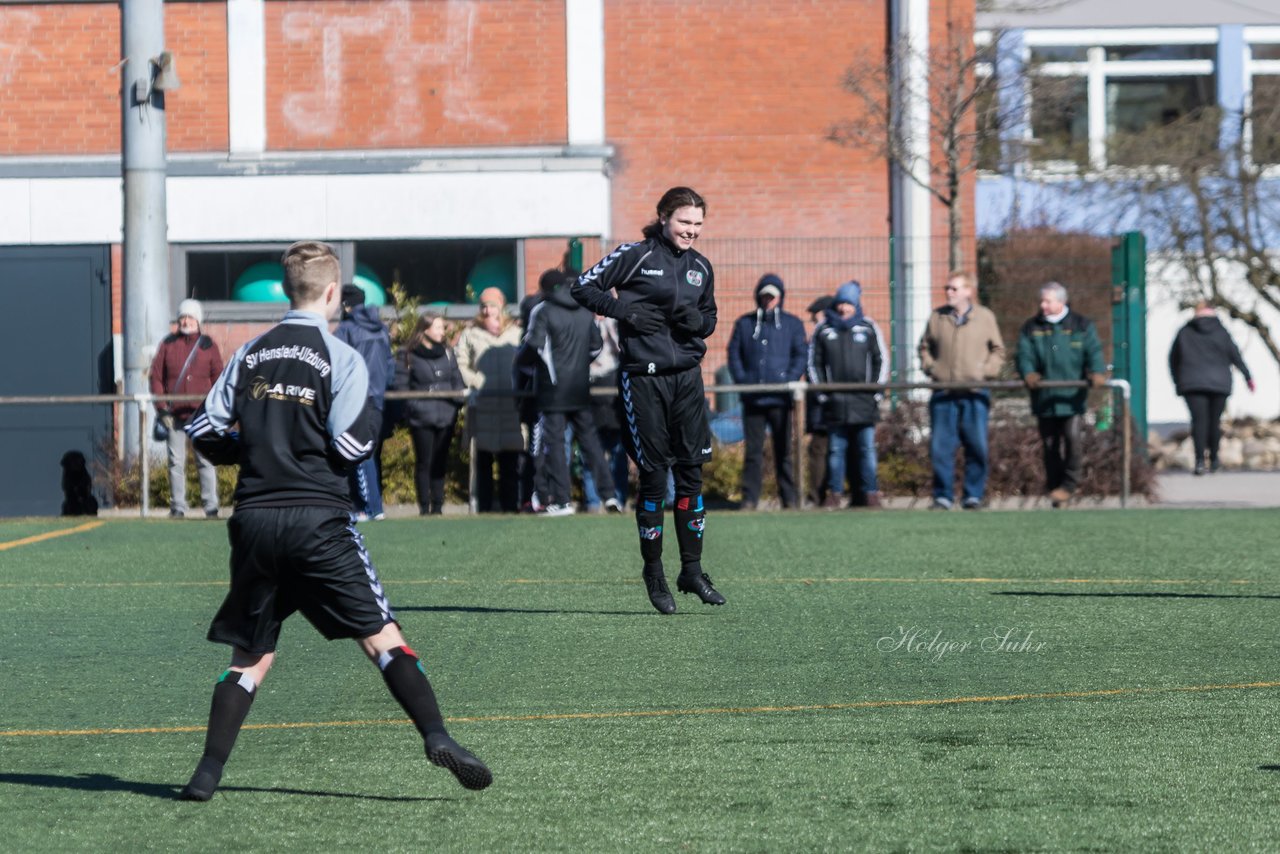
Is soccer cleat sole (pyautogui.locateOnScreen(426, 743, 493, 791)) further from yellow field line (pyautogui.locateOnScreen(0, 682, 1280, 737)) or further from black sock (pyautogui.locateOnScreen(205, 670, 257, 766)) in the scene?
yellow field line (pyautogui.locateOnScreen(0, 682, 1280, 737))

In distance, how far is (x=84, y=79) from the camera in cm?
2216

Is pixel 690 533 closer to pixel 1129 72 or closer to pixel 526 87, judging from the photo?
pixel 526 87

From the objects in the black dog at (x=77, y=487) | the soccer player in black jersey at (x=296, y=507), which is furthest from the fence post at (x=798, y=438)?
the soccer player in black jersey at (x=296, y=507)

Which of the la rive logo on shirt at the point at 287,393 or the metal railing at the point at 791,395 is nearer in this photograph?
the la rive logo on shirt at the point at 287,393

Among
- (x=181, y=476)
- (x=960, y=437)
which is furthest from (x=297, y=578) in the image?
(x=960, y=437)

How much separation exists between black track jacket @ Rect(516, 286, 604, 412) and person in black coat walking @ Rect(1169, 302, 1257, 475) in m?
8.41

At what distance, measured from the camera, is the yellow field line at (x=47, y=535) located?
13414 mm

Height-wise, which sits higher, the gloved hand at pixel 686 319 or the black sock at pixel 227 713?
the gloved hand at pixel 686 319

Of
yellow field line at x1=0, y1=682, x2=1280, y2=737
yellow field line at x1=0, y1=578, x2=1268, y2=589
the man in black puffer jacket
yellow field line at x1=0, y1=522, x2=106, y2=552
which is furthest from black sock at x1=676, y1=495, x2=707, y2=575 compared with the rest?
the man in black puffer jacket

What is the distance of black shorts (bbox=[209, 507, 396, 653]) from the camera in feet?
16.7

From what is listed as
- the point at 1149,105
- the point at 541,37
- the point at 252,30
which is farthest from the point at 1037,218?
the point at 252,30

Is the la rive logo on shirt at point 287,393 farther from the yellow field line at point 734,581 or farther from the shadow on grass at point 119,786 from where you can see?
the yellow field line at point 734,581

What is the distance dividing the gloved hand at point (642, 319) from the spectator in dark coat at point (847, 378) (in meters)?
6.74

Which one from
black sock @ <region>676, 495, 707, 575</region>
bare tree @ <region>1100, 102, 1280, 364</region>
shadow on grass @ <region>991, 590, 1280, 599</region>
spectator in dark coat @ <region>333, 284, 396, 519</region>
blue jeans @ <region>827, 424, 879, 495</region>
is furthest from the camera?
bare tree @ <region>1100, 102, 1280, 364</region>
